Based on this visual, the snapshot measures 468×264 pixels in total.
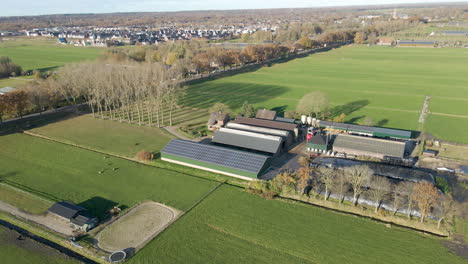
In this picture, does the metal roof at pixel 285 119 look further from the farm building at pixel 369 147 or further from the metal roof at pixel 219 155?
the metal roof at pixel 219 155

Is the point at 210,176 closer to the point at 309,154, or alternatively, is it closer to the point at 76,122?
the point at 309,154

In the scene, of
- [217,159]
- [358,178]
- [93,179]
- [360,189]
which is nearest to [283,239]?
[358,178]

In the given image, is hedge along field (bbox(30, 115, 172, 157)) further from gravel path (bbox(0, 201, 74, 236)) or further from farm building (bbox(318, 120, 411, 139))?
farm building (bbox(318, 120, 411, 139))

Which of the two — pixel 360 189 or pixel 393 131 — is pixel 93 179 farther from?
pixel 393 131

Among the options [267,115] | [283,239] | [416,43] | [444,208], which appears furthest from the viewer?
[416,43]

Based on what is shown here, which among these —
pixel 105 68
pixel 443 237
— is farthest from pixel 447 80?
pixel 105 68

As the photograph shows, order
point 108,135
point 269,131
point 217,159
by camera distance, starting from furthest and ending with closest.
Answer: point 108,135
point 269,131
point 217,159

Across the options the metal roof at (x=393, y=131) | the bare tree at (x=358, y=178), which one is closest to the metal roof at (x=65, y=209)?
the bare tree at (x=358, y=178)
